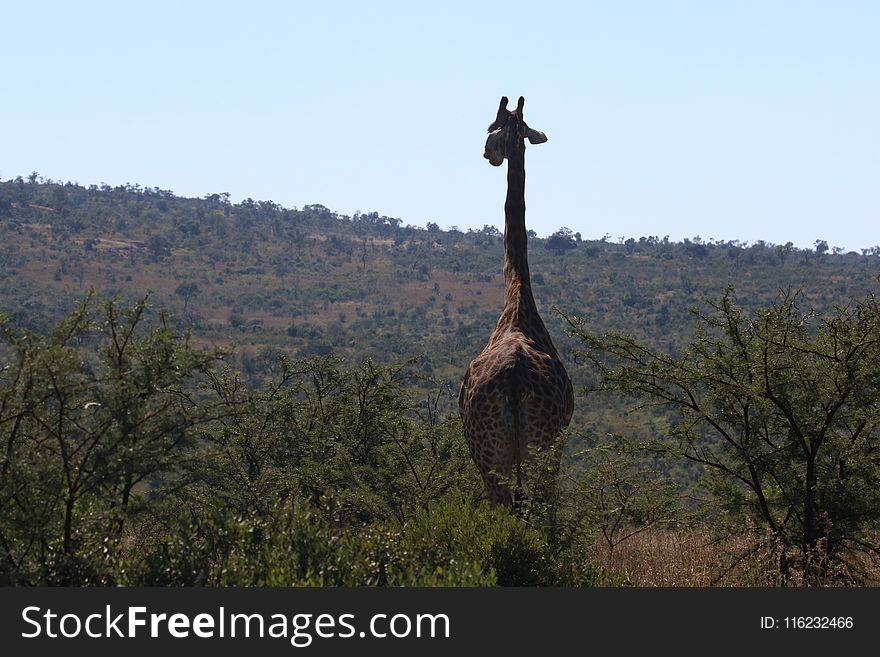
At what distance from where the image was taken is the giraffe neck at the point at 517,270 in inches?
425

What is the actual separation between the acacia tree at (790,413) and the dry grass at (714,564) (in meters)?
0.10

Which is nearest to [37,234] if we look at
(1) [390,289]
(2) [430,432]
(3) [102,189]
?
(1) [390,289]

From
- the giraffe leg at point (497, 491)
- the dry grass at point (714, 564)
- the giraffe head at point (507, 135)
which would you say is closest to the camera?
the dry grass at point (714, 564)

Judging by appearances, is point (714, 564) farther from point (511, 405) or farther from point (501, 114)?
point (501, 114)

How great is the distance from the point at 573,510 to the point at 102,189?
14815 cm

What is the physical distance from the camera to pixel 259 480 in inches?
432

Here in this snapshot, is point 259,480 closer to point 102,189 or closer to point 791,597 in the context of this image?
point 791,597

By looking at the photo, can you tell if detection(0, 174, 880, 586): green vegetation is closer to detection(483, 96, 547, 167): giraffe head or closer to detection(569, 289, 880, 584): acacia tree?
detection(569, 289, 880, 584): acacia tree

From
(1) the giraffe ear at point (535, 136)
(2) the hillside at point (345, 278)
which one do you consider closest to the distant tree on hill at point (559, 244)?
(2) the hillside at point (345, 278)

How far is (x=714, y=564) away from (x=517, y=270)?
361cm

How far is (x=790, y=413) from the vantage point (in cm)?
925

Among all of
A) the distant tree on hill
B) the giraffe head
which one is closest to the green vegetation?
the giraffe head

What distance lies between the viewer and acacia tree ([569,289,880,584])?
9102 mm

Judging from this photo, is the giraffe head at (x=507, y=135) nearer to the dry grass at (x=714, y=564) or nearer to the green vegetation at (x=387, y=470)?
the green vegetation at (x=387, y=470)
